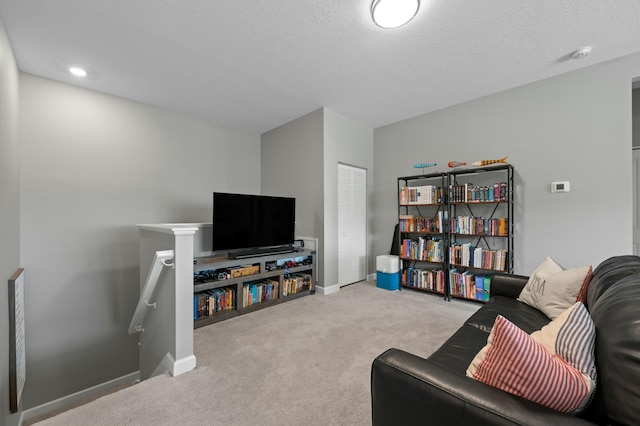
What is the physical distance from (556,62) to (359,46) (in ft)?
6.93

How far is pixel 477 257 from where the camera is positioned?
3.35 meters

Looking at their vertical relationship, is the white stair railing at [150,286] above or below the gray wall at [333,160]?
below

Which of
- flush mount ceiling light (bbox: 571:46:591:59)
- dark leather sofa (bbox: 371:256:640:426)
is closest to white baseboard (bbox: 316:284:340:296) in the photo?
dark leather sofa (bbox: 371:256:640:426)

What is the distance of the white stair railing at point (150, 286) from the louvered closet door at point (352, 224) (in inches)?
102

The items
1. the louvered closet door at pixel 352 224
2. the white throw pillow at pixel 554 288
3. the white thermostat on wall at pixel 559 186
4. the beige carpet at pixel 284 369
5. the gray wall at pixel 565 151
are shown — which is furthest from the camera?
the louvered closet door at pixel 352 224

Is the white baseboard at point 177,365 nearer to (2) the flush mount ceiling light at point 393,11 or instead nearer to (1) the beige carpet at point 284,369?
(1) the beige carpet at point 284,369

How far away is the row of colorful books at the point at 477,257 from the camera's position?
3189 mm

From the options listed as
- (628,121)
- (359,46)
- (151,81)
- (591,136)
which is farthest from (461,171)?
(151,81)

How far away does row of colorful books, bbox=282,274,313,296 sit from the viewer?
362 centimetres

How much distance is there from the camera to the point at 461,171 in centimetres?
347

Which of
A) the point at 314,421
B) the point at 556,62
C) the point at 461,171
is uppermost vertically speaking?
the point at 556,62

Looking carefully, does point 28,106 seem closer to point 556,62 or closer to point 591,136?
point 556,62

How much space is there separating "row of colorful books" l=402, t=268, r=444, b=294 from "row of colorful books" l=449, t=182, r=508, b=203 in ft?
3.42

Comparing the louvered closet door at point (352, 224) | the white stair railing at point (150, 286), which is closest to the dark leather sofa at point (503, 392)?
the white stair railing at point (150, 286)
